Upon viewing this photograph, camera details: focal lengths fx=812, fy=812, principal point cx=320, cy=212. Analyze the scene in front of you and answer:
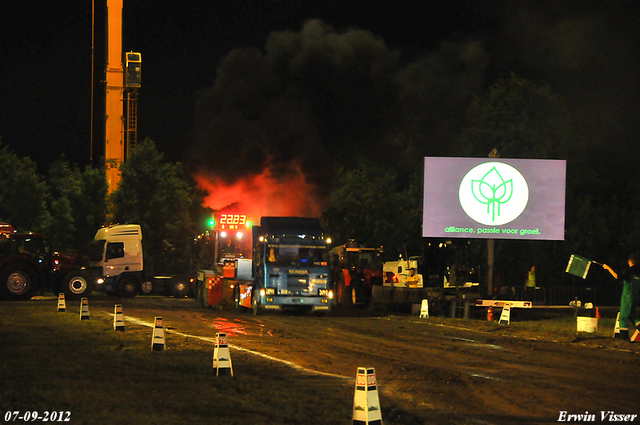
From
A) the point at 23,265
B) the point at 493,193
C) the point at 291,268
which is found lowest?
the point at 23,265

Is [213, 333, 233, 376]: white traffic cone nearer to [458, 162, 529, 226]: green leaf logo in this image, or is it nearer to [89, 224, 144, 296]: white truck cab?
[458, 162, 529, 226]: green leaf logo

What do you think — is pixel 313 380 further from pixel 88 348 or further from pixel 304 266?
pixel 304 266

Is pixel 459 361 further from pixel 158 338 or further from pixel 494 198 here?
pixel 494 198

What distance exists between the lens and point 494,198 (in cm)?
2731

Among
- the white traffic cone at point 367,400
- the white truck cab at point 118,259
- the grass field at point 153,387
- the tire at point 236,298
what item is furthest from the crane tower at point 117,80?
the white traffic cone at point 367,400

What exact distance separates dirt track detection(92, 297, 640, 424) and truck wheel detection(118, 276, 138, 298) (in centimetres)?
1101

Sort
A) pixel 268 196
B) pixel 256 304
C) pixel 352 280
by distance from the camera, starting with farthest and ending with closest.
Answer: pixel 268 196, pixel 352 280, pixel 256 304

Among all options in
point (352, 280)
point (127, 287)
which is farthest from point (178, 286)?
point (352, 280)

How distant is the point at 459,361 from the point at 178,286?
81.8 ft

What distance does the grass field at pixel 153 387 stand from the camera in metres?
9.12

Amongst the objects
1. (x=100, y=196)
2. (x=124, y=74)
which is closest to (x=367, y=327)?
(x=124, y=74)

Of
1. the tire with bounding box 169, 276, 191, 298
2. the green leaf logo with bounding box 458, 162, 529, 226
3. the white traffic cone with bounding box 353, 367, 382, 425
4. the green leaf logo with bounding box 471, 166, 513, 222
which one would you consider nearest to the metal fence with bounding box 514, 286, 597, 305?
the green leaf logo with bounding box 458, 162, 529, 226

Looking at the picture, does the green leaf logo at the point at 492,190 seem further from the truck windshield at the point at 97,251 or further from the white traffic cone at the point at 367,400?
the white traffic cone at the point at 367,400

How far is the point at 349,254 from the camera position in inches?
1336
